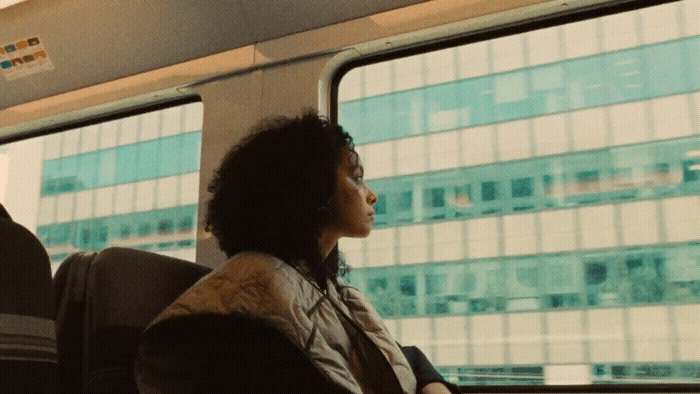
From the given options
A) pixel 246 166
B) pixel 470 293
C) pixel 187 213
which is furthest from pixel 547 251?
pixel 187 213

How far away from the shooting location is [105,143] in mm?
3367

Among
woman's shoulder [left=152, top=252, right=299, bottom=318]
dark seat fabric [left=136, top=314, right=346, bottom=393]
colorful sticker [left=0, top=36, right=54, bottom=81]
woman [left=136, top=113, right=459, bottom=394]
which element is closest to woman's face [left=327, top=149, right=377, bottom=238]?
woman [left=136, top=113, right=459, bottom=394]

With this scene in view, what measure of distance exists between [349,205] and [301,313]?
49cm

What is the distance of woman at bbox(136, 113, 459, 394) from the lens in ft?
4.68

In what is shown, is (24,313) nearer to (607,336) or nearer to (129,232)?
(607,336)

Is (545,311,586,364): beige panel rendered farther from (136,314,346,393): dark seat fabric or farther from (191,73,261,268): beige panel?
(191,73,261,268): beige panel

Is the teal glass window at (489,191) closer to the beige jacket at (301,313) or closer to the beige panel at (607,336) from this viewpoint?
the beige panel at (607,336)

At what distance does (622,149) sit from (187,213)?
1.73 metres

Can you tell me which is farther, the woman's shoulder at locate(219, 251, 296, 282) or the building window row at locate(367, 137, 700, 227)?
the building window row at locate(367, 137, 700, 227)

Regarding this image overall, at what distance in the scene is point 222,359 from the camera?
1452 millimetres

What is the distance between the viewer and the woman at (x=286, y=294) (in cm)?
143

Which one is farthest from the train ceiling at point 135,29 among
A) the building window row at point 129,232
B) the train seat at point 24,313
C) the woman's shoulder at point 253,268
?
the train seat at point 24,313

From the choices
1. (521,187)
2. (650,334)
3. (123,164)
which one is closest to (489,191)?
(521,187)

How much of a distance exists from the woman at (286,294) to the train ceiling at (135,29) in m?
0.76
